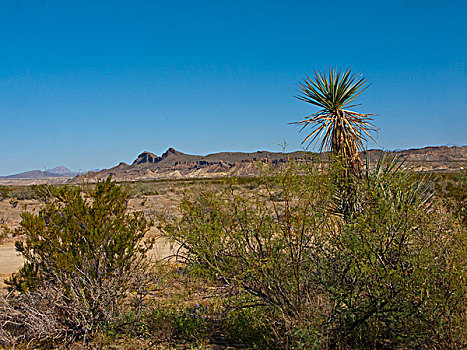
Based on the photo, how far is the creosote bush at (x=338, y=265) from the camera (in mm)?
3719

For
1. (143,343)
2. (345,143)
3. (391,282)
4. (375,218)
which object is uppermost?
(345,143)

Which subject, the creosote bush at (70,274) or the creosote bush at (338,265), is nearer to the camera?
the creosote bush at (338,265)

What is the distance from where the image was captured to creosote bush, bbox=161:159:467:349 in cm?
372

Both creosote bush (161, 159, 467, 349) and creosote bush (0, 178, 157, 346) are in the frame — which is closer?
creosote bush (161, 159, 467, 349)

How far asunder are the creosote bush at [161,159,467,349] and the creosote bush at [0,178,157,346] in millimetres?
1312

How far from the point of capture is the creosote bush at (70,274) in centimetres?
485

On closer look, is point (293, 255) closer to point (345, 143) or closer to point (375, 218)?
point (375, 218)

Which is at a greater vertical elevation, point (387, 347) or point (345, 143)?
point (345, 143)

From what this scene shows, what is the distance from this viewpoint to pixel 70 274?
502 cm

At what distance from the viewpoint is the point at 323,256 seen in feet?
14.6

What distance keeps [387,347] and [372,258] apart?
3.60 ft

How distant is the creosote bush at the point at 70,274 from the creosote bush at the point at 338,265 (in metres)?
1.31

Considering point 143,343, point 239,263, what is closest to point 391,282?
point 239,263

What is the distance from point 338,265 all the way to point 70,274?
9.89 feet
